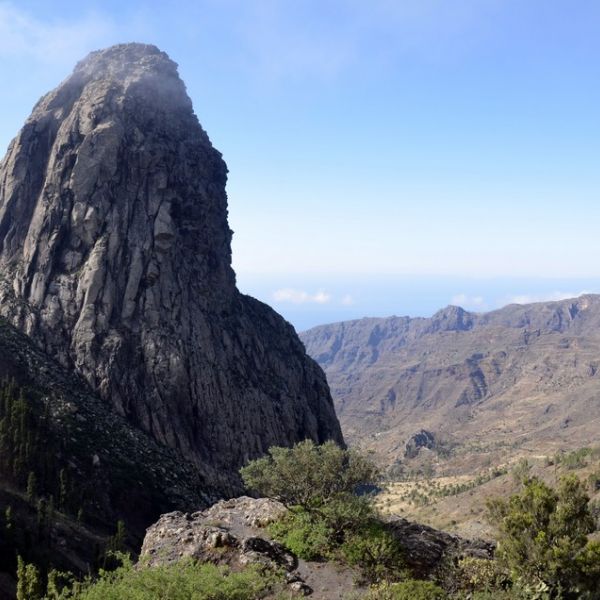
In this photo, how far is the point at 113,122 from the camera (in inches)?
3962

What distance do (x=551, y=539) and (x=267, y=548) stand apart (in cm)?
1270

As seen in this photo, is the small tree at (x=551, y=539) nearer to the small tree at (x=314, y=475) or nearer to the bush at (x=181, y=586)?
the bush at (x=181, y=586)

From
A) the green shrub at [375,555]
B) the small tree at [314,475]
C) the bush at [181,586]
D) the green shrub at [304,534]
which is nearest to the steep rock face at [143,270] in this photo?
the small tree at [314,475]

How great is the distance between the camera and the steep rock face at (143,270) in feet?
295

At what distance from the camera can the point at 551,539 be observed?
22.3 meters

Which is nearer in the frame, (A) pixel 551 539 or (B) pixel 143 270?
(A) pixel 551 539

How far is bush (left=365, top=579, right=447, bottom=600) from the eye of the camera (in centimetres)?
2122

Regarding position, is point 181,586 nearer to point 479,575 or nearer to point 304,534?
point 304,534

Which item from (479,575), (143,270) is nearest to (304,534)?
(479,575)

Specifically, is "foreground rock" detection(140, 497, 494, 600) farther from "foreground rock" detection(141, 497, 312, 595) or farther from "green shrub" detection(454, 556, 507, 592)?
"green shrub" detection(454, 556, 507, 592)

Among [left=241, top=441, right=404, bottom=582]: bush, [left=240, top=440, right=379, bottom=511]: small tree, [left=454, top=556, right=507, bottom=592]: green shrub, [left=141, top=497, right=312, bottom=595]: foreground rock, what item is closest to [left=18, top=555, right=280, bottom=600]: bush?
[left=141, top=497, right=312, bottom=595]: foreground rock

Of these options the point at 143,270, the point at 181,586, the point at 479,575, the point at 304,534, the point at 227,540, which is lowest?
the point at 479,575

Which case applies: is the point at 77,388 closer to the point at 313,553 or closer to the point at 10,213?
the point at 10,213

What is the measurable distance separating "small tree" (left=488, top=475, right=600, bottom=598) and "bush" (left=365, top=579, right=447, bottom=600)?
321cm
